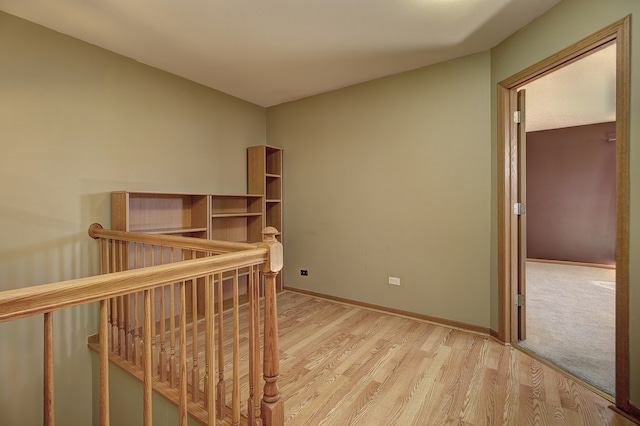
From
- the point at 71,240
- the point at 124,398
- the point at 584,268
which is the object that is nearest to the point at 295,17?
the point at 71,240

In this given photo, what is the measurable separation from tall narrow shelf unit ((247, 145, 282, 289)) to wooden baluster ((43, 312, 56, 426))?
9.67 feet

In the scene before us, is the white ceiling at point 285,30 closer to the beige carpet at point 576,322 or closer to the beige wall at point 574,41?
the beige wall at point 574,41

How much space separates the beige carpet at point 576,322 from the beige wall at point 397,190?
1.77ft

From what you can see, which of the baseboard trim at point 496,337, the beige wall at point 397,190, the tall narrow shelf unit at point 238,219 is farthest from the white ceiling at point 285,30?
the baseboard trim at point 496,337

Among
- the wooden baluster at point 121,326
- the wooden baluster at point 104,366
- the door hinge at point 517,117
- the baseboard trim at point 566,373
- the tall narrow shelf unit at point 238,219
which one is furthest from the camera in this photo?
the tall narrow shelf unit at point 238,219

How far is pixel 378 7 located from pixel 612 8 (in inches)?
51.9

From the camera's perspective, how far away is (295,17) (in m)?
2.13

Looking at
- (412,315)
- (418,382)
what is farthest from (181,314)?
(412,315)

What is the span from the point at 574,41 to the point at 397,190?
1.69 metres

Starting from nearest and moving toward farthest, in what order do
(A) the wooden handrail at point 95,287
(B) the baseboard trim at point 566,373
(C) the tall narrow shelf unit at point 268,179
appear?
(A) the wooden handrail at point 95,287
(B) the baseboard trim at point 566,373
(C) the tall narrow shelf unit at point 268,179

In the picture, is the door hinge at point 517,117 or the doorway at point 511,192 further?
the door hinge at point 517,117

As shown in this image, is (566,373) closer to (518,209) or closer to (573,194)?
(518,209)

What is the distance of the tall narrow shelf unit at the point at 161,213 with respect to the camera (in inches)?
98.6

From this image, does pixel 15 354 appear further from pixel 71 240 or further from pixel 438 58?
pixel 438 58
